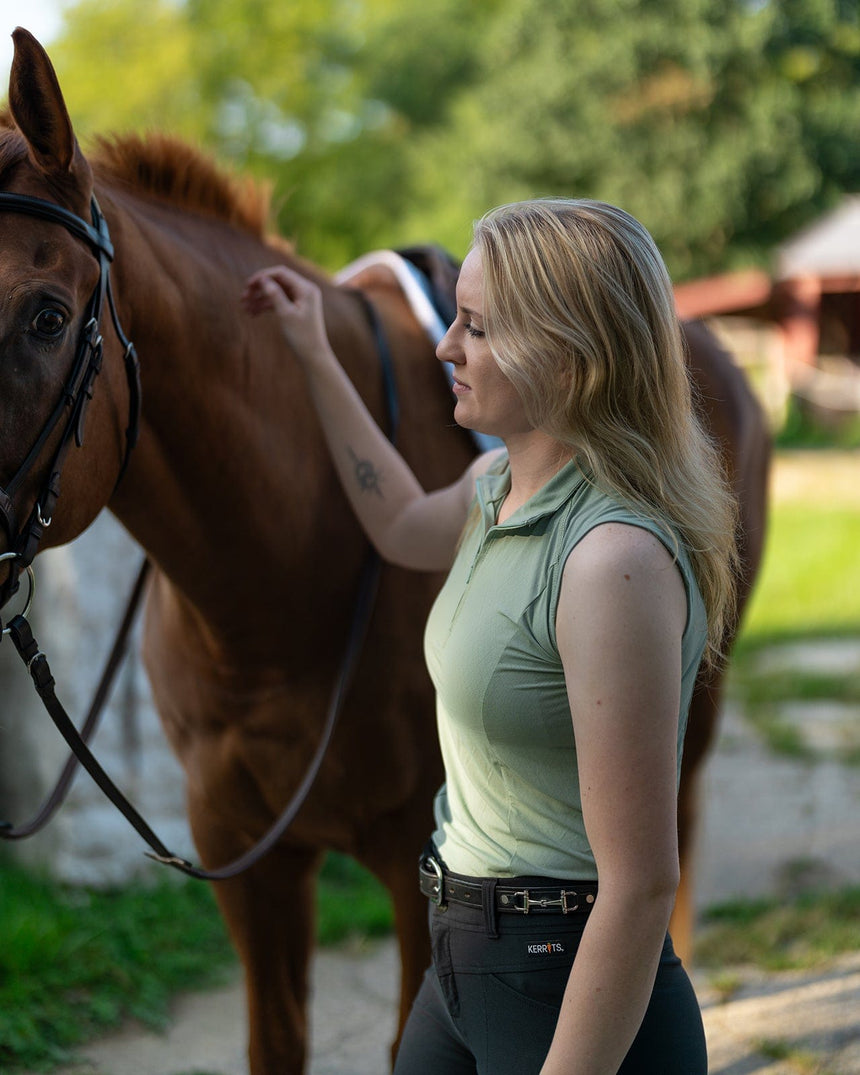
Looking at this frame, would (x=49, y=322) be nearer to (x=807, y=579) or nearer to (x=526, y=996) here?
(x=526, y=996)

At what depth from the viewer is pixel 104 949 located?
340 cm

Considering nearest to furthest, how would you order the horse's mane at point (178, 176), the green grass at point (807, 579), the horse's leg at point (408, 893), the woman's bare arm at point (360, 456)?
the woman's bare arm at point (360, 456) → the horse's mane at point (178, 176) → the horse's leg at point (408, 893) → the green grass at point (807, 579)

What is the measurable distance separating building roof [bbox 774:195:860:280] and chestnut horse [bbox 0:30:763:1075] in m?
21.0

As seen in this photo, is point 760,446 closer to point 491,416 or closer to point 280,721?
point 280,721

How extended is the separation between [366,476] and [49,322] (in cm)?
64

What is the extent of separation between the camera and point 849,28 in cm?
1933

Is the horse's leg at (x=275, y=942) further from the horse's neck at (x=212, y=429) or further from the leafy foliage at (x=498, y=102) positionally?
the leafy foliage at (x=498, y=102)

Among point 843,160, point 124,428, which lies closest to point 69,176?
point 124,428

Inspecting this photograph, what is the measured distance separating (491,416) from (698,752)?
2.11 metres

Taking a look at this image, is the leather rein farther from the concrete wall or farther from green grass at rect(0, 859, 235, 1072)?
the concrete wall

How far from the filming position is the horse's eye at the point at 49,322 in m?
1.44

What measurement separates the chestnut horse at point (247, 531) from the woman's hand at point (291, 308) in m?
0.03

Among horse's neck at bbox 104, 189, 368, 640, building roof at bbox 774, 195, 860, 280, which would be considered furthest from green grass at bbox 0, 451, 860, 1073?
building roof at bbox 774, 195, 860, 280

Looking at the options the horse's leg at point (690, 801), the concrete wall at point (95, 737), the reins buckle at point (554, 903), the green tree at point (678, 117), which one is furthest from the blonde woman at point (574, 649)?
the green tree at point (678, 117)
